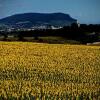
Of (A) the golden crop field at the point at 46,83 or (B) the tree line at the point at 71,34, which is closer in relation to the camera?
(A) the golden crop field at the point at 46,83

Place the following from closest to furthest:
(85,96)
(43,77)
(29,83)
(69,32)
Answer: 1. (85,96)
2. (29,83)
3. (43,77)
4. (69,32)

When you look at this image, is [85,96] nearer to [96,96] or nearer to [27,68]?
[96,96]

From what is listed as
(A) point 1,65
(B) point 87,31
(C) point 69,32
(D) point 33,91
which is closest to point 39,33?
(C) point 69,32

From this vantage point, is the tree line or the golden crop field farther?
the tree line

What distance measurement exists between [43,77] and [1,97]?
738 centimetres

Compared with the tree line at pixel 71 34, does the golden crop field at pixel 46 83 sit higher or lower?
higher

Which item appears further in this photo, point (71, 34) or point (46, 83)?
point (71, 34)

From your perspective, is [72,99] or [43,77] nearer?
[72,99]

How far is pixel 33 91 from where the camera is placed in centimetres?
1684

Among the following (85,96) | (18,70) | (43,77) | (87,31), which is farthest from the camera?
(87,31)

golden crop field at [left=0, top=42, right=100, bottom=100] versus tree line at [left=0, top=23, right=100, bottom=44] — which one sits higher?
golden crop field at [left=0, top=42, right=100, bottom=100]

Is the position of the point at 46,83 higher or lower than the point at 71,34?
higher

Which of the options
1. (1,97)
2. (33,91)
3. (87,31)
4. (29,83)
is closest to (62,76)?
(29,83)

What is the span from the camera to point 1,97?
50.0ft
